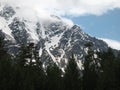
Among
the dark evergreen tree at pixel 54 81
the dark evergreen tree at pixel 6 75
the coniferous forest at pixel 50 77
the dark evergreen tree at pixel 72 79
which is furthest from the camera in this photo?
the dark evergreen tree at pixel 72 79

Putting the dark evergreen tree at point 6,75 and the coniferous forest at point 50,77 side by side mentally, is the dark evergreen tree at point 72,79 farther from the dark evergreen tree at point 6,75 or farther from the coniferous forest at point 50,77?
the dark evergreen tree at point 6,75

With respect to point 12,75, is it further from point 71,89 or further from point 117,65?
point 117,65

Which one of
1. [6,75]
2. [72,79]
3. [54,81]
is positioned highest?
[72,79]

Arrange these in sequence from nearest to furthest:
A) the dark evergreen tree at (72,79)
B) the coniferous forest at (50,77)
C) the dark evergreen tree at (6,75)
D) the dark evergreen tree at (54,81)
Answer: the dark evergreen tree at (6,75) < the coniferous forest at (50,77) < the dark evergreen tree at (54,81) < the dark evergreen tree at (72,79)

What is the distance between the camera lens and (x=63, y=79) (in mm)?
78000

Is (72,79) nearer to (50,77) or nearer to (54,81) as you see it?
(50,77)

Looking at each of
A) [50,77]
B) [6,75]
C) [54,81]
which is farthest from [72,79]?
[6,75]

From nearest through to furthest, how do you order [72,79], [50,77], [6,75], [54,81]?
[6,75]
[54,81]
[50,77]
[72,79]

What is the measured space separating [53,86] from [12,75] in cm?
1363

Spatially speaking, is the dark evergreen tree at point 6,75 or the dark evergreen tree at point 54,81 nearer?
the dark evergreen tree at point 6,75

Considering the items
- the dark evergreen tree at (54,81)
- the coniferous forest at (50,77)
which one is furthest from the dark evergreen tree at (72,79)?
the dark evergreen tree at (54,81)

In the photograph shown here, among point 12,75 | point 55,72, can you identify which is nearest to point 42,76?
point 55,72

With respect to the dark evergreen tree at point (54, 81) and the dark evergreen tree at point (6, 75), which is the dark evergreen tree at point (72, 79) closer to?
the dark evergreen tree at point (54, 81)

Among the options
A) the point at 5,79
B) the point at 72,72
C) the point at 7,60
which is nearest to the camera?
the point at 5,79
